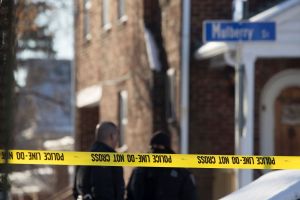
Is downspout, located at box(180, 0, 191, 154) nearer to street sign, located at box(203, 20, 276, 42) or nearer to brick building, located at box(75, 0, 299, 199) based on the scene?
brick building, located at box(75, 0, 299, 199)

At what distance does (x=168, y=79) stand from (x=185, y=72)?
1.35 metres

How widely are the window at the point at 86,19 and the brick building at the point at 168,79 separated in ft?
5.10

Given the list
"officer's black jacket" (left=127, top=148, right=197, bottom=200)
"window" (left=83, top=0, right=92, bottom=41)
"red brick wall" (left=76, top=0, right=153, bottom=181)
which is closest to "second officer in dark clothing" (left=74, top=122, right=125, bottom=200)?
"officer's black jacket" (left=127, top=148, right=197, bottom=200)

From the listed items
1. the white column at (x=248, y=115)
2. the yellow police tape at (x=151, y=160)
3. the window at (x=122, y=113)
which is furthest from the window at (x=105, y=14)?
the yellow police tape at (x=151, y=160)

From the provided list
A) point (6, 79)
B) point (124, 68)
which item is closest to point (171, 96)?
point (124, 68)

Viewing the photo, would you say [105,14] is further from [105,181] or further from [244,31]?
[105,181]

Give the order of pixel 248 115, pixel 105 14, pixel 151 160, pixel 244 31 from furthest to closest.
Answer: pixel 105 14 → pixel 248 115 → pixel 244 31 → pixel 151 160

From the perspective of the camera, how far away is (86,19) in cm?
2298

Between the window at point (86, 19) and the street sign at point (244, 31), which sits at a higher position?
the window at point (86, 19)

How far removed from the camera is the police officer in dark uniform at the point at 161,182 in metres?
8.24

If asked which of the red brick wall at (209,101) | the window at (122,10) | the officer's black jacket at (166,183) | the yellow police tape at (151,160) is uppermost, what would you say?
the window at (122,10)

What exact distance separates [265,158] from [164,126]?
879 cm

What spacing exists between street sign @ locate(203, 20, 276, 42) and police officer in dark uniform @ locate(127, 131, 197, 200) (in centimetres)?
194

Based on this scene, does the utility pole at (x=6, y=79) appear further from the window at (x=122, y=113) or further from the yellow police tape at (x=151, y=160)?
the window at (x=122, y=113)
